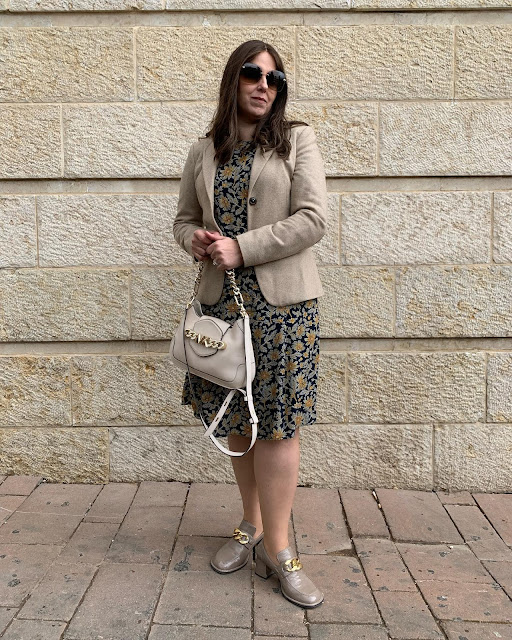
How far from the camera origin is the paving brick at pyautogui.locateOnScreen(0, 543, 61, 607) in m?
2.51

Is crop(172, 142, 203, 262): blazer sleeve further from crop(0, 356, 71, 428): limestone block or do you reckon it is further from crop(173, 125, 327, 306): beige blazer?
crop(0, 356, 71, 428): limestone block

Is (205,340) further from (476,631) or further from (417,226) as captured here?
(417,226)

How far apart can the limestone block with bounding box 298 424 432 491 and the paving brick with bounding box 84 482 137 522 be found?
3.11ft

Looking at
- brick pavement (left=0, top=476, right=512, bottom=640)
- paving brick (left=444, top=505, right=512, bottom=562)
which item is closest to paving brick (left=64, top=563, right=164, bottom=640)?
brick pavement (left=0, top=476, right=512, bottom=640)

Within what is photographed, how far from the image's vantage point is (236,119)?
253 cm

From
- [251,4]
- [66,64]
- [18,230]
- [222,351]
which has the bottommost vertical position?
[222,351]

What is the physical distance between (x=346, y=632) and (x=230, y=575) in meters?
A: 0.57

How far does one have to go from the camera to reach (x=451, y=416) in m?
3.58

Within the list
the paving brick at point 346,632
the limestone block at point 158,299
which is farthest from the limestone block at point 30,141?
the paving brick at point 346,632

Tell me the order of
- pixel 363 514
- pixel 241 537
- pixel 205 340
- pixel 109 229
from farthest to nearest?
pixel 109 229 → pixel 363 514 → pixel 241 537 → pixel 205 340

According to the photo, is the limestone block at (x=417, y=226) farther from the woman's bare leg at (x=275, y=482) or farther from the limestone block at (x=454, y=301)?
the woman's bare leg at (x=275, y=482)

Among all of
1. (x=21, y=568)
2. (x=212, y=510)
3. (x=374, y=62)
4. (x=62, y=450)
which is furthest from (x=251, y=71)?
(x=62, y=450)

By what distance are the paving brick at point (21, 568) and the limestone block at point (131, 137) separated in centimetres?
190

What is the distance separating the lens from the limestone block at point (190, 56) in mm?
3406
